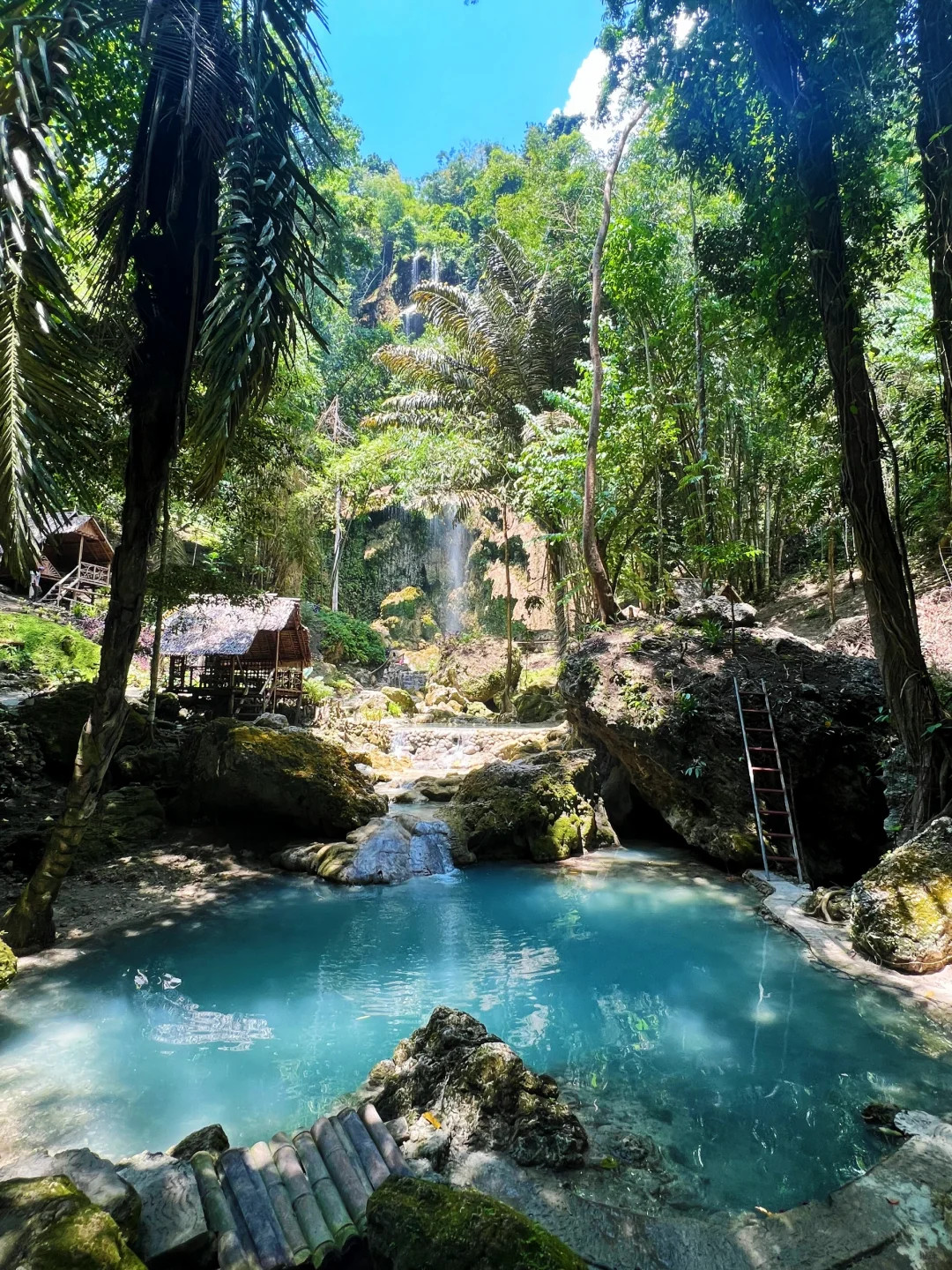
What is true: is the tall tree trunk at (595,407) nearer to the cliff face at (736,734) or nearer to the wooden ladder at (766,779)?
the cliff face at (736,734)

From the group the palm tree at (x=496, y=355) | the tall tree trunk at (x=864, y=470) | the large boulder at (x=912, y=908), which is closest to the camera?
the large boulder at (x=912, y=908)

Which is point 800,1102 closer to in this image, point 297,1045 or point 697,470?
point 297,1045

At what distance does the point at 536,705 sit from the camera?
18.8 m

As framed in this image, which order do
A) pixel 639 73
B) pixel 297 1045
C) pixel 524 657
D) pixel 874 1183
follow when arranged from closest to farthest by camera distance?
pixel 874 1183 → pixel 297 1045 → pixel 639 73 → pixel 524 657

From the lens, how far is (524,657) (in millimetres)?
23828

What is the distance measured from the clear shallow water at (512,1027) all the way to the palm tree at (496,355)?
13.4 m

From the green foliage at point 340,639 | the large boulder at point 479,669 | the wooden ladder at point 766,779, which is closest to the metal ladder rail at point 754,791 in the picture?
the wooden ladder at point 766,779

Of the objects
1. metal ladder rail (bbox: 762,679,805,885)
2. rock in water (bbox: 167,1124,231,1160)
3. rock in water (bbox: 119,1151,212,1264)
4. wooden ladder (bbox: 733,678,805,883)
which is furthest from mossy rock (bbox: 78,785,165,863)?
metal ladder rail (bbox: 762,679,805,885)

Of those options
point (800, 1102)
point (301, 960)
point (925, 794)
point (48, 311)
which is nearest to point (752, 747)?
point (925, 794)

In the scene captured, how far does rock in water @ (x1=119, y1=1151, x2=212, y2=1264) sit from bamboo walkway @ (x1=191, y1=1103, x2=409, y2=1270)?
8 cm

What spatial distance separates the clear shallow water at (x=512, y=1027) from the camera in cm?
316

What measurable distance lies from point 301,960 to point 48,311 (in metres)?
5.00

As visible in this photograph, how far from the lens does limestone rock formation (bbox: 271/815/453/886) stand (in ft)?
25.8

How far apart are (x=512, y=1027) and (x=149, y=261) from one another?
573cm
